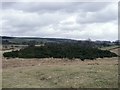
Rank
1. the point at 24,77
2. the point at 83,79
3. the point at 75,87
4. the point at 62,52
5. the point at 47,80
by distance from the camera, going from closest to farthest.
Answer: the point at 75,87 < the point at 83,79 < the point at 47,80 < the point at 24,77 < the point at 62,52

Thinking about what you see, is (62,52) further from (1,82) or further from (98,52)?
(1,82)

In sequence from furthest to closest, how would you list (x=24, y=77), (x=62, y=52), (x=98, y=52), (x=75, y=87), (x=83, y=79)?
1. (x=98, y=52)
2. (x=62, y=52)
3. (x=24, y=77)
4. (x=83, y=79)
5. (x=75, y=87)

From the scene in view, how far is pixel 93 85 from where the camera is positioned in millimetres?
13492

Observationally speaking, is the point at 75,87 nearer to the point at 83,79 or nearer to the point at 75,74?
the point at 83,79

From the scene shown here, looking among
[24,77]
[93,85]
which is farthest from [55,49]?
[93,85]

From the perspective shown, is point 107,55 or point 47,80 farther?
point 107,55

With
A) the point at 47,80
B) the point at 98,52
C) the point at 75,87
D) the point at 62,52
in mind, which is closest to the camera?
the point at 75,87

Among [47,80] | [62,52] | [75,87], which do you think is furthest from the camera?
[62,52]

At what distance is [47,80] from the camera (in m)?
15.9

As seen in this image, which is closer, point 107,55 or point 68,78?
point 68,78

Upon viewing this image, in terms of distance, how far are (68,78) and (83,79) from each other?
3.21 ft

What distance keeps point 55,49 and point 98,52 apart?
6.44 meters

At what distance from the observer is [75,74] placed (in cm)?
1670

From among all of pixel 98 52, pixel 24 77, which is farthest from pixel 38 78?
pixel 98 52
